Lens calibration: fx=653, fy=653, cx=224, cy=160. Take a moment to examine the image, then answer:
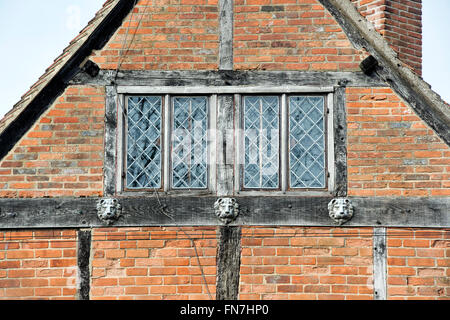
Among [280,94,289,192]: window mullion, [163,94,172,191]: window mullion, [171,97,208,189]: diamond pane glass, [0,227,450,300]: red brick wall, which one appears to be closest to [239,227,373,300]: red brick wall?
[0,227,450,300]: red brick wall

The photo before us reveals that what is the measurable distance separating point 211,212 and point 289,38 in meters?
2.00

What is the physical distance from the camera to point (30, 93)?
6.91 meters

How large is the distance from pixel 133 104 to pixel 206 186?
1150mm

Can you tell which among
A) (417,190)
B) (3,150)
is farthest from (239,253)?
(3,150)

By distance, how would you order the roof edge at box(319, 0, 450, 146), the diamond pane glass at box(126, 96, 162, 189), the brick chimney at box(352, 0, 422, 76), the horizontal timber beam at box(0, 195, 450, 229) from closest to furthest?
the horizontal timber beam at box(0, 195, 450, 229), the roof edge at box(319, 0, 450, 146), the diamond pane glass at box(126, 96, 162, 189), the brick chimney at box(352, 0, 422, 76)

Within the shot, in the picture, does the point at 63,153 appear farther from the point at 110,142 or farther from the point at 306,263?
the point at 306,263

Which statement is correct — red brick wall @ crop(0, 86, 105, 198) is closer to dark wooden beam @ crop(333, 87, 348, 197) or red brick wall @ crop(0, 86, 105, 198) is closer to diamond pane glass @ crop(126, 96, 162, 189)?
diamond pane glass @ crop(126, 96, 162, 189)

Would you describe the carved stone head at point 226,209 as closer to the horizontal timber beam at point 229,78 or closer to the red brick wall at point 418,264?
the horizontal timber beam at point 229,78

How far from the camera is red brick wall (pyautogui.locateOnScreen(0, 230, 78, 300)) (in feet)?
21.3

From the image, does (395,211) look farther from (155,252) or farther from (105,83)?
(105,83)

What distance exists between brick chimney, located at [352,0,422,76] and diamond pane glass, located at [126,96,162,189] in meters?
3.44
